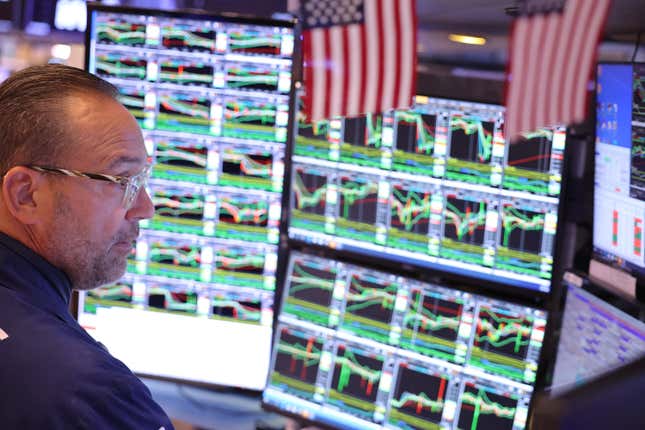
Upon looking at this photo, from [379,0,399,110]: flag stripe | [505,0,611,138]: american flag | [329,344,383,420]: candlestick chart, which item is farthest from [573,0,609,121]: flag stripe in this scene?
[329,344,383,420]: candlestick chart

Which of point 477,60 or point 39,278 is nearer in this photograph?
point 39,278

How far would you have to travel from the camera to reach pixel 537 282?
1.81 m

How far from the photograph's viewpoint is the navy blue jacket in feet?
3.65

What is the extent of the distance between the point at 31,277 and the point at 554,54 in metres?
1.38

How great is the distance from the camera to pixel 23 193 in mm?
1341

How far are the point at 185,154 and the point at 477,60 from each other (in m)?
1.20

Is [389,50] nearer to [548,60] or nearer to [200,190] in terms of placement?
[548,60]

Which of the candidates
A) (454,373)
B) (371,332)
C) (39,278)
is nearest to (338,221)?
(371,332)

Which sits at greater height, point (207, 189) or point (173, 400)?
point (207, 189)

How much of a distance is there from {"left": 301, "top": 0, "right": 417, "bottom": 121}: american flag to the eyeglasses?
679 mm

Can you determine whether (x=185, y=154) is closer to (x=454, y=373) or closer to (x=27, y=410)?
(x=454, y=373)

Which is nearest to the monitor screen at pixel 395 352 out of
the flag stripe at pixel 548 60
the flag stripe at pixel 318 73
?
the flag stripe at pixel 318 73

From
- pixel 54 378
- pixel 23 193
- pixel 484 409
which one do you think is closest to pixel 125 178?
pixel 23 193

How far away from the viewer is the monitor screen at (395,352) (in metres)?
1.80
